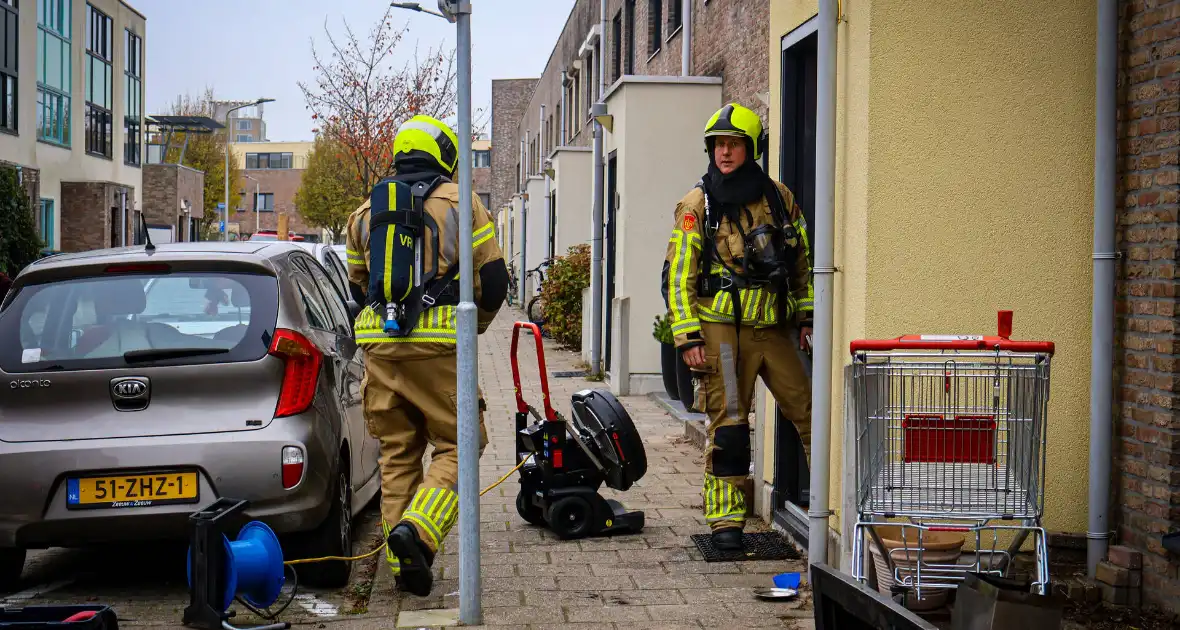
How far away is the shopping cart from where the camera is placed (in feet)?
14.1

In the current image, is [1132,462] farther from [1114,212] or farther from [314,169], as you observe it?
[314,169]

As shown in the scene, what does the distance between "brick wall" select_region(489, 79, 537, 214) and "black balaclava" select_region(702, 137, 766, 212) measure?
61678mm

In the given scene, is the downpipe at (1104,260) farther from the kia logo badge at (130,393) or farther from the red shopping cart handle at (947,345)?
the kia logo badge at (130,393)

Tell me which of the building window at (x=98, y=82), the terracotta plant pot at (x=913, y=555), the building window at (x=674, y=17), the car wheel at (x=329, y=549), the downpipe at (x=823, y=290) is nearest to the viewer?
the terracotta plant pot at (x=913, y=555)

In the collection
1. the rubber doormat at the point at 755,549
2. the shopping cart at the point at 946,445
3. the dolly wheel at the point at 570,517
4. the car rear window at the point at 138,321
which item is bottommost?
the rubber doormat at the point at 755,549

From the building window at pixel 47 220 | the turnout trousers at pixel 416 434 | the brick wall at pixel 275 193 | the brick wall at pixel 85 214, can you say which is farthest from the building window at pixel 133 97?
the brick wall at pixel 275 193

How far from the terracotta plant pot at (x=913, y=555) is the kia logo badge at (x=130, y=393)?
309 cm

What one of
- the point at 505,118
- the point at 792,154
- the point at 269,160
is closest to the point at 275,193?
the point at 269,160

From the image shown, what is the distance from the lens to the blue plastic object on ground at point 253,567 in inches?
190

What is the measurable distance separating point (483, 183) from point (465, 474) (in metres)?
76.6

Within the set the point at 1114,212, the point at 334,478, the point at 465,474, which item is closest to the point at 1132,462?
the point at 1114,212

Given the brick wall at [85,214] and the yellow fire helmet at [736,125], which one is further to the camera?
the brick wall at [85,214]

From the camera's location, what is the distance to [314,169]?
3029 inches

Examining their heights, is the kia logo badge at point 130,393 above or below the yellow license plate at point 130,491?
above
